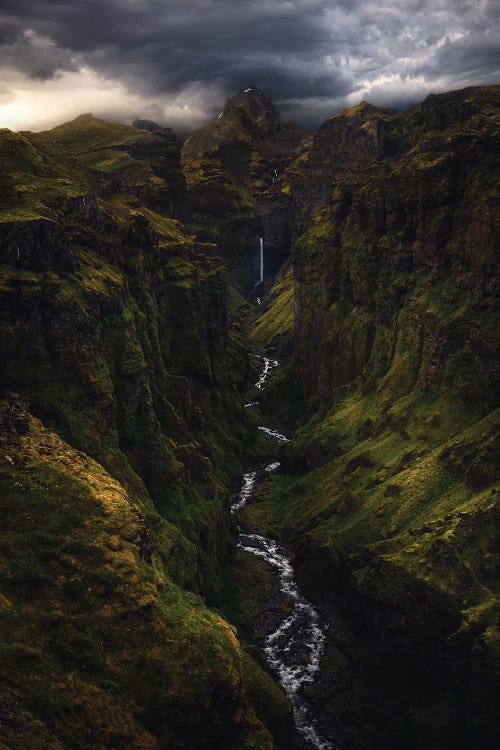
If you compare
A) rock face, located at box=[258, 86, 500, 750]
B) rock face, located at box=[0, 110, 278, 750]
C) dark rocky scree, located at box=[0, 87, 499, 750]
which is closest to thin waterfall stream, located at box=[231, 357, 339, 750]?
dark rocky scree, located at box=[0, 87, 499, 750]

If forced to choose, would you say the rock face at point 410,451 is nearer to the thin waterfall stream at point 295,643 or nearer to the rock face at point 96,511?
the thin waterfall stream at point 295,643

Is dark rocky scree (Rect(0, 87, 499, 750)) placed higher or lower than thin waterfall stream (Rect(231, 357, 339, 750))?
higher

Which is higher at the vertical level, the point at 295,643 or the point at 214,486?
the point at 214,486

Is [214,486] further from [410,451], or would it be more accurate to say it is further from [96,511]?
[96,511]

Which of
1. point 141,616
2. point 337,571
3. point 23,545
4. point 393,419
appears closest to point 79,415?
point 23,545

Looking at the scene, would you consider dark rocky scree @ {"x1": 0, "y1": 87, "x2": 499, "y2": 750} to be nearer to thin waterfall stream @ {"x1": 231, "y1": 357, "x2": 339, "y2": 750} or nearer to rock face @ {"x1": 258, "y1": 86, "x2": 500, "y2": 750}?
rock face @ {"x1": 258, "y1": 86, "x2": 500, "y2": 750}

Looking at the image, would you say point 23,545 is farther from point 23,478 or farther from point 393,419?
point 393,419

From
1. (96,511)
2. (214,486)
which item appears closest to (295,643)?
(214,486)
